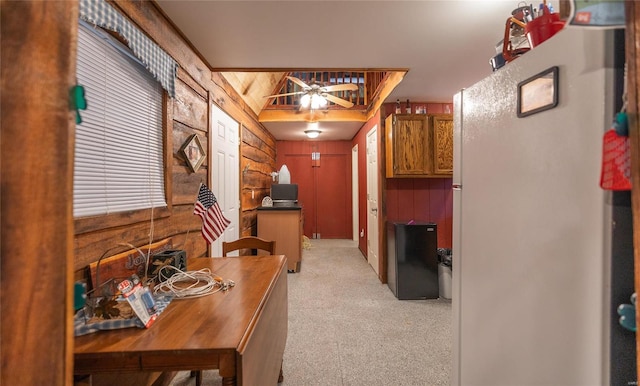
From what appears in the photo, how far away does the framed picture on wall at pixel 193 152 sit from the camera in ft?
6.75

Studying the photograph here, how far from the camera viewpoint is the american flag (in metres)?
1.67

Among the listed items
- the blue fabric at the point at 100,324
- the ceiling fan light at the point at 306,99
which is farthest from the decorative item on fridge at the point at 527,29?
the ceiling fan light at the point at 306,99

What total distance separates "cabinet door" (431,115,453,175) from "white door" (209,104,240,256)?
2.31 m

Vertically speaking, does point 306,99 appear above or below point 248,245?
above

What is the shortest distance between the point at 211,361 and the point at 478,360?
1.01 m

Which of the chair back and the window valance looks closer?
the window valance

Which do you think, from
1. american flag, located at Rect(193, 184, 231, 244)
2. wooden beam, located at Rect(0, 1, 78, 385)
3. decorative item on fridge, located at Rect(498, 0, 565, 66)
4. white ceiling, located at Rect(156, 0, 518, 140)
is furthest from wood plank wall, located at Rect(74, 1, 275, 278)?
decorative item on fridge, located at Rect(498, 0, 565, 66)

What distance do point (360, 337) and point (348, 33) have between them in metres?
2.29

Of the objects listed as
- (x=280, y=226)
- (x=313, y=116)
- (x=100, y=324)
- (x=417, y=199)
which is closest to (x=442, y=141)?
(x=417, y=199)

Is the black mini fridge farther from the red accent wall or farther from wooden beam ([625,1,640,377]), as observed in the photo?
the red accent wall

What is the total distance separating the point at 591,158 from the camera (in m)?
0.68

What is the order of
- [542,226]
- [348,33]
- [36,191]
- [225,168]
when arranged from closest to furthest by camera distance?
1. [36,191]
2. [542,226]
3. [348,33]
4. [225,168]

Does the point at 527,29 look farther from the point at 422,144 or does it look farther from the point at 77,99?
the point at 422,144

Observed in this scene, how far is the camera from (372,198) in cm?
423
